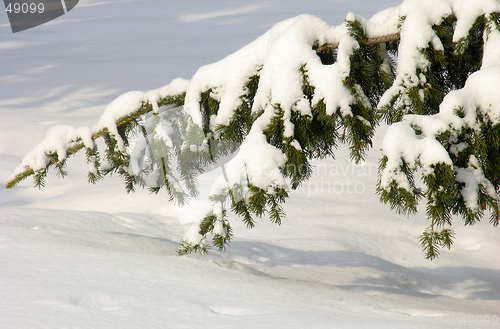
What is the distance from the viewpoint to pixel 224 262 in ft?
9.45

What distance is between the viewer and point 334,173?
5.85 metres

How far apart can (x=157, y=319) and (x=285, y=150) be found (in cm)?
100

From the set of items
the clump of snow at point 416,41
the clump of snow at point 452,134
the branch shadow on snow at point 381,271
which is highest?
the clump of snow at point 416,41

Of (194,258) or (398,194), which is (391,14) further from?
(194,258)

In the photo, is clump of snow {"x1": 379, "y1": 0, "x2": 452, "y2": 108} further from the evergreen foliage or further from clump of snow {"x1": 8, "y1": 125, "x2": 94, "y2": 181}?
clump of snow {"x1": 8, "y1": 125, "x2": 94, "y2": 181}

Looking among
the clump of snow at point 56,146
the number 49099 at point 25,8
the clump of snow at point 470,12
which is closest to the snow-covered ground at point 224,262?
the clump of snow at point 56,146

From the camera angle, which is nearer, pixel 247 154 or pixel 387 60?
pixel 247 154

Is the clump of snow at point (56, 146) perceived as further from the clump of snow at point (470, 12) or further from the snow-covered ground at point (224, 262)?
the clump of snow at point (470, 12)

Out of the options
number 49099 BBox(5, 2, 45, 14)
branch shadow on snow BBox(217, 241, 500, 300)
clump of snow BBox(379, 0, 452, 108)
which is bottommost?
branch shadow on snow BBox(217, 241, 500, 300)

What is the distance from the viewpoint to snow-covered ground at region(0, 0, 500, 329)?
1808 millimetres

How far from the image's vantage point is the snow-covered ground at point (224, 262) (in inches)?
71.2

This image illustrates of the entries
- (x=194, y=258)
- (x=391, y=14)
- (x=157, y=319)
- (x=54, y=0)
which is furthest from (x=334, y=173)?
(x=54, y=0)

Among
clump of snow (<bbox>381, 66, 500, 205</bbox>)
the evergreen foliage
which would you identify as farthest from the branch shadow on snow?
clump of snow (<bbox>381, 66, 500, 205</bbox>)

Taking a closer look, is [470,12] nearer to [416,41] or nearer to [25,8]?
[416,41]
